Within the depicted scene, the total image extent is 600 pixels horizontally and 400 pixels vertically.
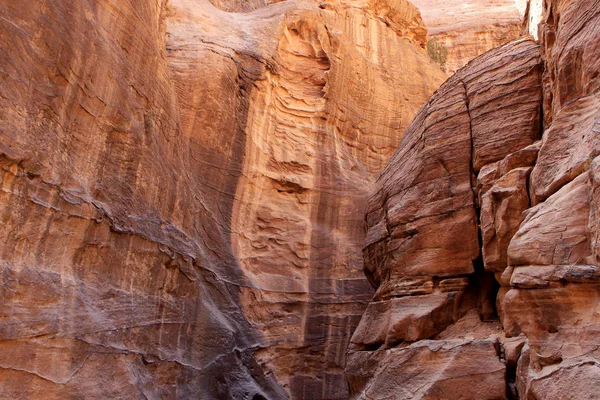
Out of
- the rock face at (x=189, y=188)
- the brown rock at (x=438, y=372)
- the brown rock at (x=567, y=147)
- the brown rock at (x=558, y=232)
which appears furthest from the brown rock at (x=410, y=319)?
the rock face at (x=189, y=188)

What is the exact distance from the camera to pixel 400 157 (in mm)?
13734

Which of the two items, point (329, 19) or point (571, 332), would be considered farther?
point (329, 19)

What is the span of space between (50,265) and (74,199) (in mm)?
1151

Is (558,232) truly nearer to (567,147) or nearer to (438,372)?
(567,147)

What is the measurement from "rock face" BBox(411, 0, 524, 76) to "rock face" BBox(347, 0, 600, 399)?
18063mm

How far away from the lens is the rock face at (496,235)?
7605mm

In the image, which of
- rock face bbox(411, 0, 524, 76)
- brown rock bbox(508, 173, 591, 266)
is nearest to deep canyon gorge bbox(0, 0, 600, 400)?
brown rock bbox(508, 173, 591, 266)

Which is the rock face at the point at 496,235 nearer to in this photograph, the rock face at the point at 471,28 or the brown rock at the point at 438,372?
the brown rock at the point at 438,372

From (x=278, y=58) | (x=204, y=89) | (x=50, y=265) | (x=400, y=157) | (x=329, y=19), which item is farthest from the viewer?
(x=329, y=19)

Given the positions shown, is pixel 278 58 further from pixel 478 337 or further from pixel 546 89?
pixel 478 337

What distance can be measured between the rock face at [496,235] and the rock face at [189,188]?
2.87 m

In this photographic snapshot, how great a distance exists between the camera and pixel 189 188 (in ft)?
44.3

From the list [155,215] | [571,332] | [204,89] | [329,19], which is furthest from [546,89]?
[329,19]

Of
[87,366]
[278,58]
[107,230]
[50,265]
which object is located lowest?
[87,366]
